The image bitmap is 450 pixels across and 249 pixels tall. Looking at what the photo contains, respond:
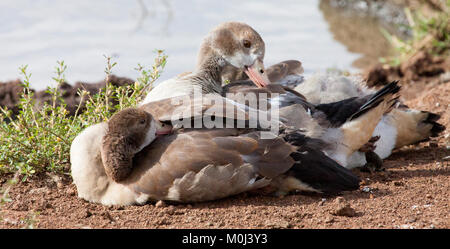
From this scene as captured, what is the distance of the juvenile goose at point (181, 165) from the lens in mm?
3787

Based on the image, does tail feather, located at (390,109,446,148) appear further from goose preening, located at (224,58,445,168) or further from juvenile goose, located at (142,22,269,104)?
juvenile goose, located at (142,22,269,104)

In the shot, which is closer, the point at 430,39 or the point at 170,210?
the point at 170,210

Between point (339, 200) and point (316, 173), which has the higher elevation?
point (316, 173)

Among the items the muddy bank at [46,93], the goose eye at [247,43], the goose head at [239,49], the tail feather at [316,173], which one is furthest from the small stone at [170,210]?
the muddy bank at [46,93]

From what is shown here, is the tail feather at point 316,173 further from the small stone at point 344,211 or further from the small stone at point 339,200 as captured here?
the small stone at point 344,211

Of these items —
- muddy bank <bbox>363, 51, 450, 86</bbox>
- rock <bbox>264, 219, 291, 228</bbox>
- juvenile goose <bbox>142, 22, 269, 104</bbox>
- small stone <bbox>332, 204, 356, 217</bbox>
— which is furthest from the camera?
muddy bank <bbox>363, 51, 450, 86</bbox>

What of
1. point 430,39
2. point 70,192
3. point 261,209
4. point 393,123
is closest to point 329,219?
point 261,209

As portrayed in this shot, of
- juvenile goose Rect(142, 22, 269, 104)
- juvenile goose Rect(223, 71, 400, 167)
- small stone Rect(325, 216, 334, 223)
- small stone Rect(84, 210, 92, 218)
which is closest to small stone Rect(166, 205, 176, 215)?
small stone Rect(84, 210, 92, 218)

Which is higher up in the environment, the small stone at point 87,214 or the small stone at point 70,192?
the small stone at point 70,192

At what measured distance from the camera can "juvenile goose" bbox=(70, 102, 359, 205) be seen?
12.4 feet

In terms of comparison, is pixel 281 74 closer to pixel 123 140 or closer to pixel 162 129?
pixel 162 129

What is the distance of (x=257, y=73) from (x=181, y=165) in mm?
1849

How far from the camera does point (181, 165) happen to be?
3.76 m

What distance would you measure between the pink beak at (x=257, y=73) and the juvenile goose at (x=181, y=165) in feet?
4.04
